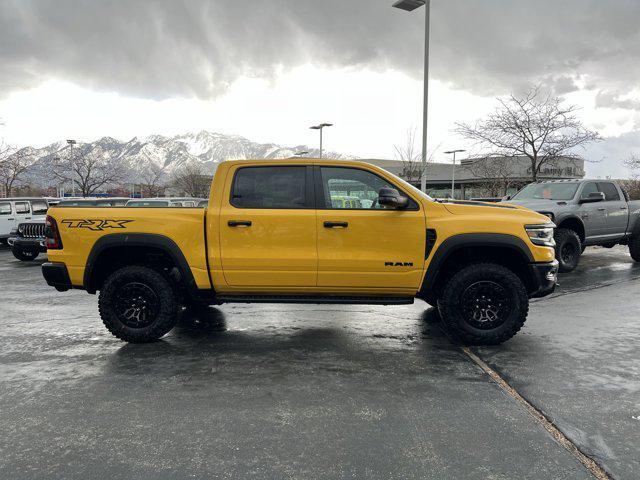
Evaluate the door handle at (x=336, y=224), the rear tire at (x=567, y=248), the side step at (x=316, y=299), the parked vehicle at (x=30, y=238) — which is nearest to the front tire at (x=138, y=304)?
the side step at (x=316, y=299)

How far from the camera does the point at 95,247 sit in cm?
488

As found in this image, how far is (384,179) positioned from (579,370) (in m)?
2.57

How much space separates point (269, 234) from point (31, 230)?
10.3m

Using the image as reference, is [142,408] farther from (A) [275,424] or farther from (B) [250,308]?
(B) [250,308]

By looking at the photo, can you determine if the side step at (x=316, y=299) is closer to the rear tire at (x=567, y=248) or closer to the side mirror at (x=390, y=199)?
the side mirror at (x=390, y=199)

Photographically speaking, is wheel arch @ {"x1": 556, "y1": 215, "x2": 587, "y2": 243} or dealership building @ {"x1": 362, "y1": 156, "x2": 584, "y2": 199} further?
dealership building @ {"x1": 362, "y1": 156, "x2": 584, "y2": 199}

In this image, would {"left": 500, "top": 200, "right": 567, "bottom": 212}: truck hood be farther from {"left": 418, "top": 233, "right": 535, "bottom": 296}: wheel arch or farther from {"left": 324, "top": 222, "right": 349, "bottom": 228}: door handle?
{"left": 324, "top": 222, "right": 349, "bottom": 228}: door handle

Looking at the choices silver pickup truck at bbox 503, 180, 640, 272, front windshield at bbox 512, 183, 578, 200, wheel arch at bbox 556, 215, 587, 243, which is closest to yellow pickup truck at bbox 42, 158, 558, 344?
silver pickup truck at bbox 503, 180, 640, 272

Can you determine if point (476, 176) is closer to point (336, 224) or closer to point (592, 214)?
point (592, 214)

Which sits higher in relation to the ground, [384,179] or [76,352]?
[384,179]

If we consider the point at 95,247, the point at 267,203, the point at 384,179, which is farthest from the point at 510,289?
the point at 95,247

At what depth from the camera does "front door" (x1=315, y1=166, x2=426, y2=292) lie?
4.77 m

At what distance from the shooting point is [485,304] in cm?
491

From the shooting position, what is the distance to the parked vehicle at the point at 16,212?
50.3 ft
